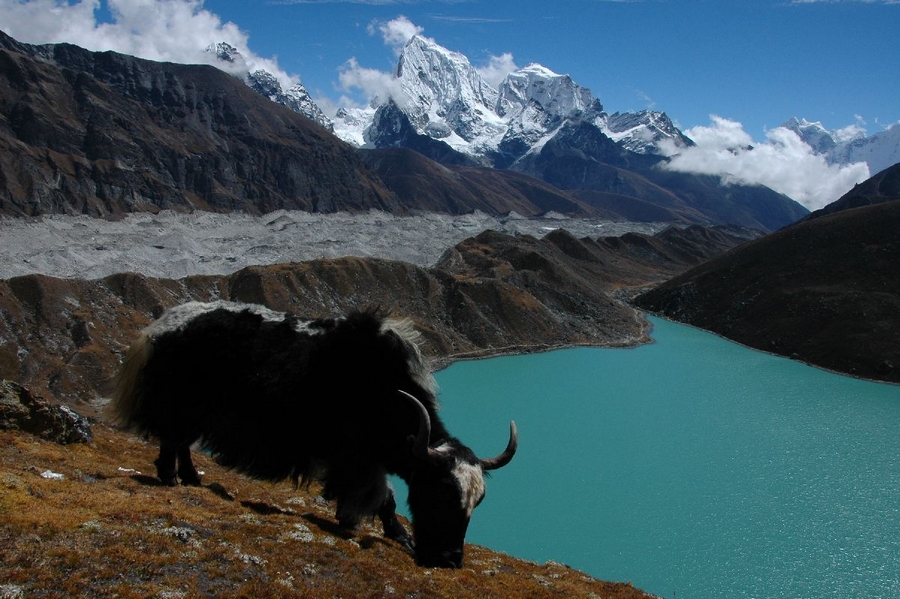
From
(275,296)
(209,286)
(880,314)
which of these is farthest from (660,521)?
(880,314)

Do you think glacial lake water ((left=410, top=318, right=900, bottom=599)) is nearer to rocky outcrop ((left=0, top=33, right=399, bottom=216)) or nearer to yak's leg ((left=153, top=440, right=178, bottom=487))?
yak's leg ((left=153, top=440, right=178, bottom=487))

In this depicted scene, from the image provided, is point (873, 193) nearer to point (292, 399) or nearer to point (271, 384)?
point (292, 399)

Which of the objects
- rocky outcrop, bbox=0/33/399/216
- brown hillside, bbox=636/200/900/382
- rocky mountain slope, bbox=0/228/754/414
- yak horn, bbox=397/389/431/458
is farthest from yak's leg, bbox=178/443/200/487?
rocky outcrop, bbox=0/33/399/216

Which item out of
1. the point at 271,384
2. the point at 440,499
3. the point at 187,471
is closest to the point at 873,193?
the point at 440,499

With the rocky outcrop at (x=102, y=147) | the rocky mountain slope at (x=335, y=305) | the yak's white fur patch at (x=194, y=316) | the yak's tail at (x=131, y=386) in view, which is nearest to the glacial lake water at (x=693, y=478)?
the yak's white fur patch at (x=194, y=316)

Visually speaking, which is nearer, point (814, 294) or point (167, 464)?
point (167, 464)

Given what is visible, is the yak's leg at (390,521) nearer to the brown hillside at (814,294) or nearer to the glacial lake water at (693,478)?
the glacial lake water at (693,478)
